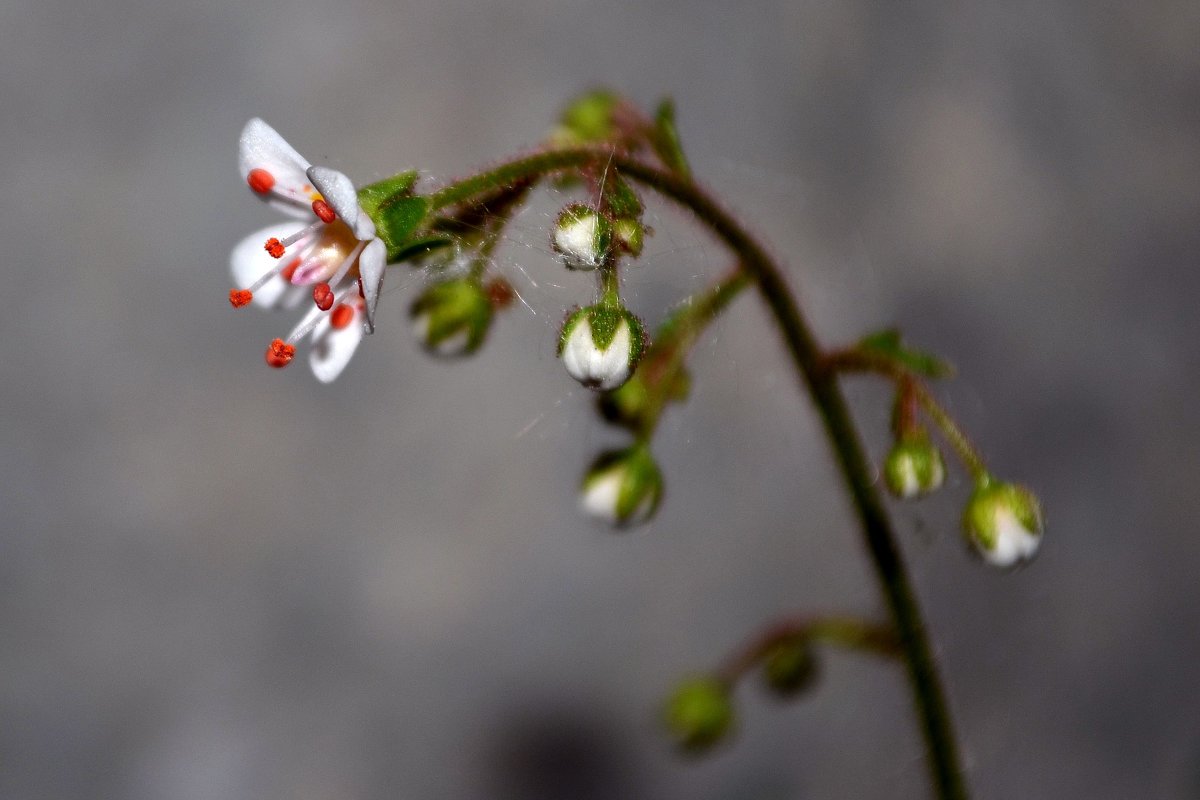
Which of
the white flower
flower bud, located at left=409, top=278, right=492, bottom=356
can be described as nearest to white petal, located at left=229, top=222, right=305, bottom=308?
the white flower

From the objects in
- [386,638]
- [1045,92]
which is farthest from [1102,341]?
[386,638]

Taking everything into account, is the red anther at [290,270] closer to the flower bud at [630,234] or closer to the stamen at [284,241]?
the stamen at [284,241]

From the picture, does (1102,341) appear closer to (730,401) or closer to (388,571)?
(730,401)

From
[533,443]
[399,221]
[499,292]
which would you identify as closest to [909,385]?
[499,292]

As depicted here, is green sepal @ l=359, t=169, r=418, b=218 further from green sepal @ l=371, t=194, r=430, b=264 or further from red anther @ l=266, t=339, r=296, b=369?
red anther @ l=266, t=339, r=296, b=369

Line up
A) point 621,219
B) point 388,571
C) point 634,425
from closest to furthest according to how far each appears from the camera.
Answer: point 621,219 < point 634,425 < point 388,571

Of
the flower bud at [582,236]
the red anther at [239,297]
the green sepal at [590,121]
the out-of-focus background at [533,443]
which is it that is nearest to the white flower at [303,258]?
the red anther at [239,297]
